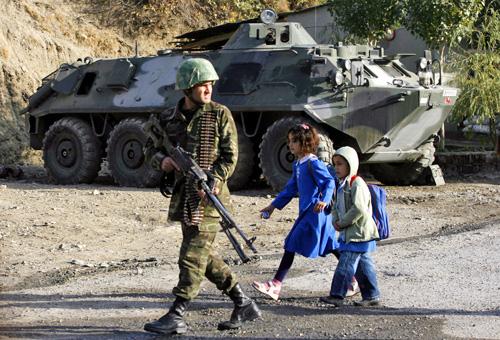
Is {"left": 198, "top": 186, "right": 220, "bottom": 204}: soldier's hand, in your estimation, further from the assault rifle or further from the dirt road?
the dirt road

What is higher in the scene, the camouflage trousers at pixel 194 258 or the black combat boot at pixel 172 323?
the camouflage trousers at pixel 194 258

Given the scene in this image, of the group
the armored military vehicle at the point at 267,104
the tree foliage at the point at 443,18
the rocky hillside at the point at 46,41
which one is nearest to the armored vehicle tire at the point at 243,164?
the armored military vehicle at the point at 267,104

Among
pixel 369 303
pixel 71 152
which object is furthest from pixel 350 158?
pixel 71 152

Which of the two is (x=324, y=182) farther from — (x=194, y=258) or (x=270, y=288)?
(x=194, y=258)

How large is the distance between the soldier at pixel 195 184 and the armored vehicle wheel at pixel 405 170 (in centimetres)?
1051

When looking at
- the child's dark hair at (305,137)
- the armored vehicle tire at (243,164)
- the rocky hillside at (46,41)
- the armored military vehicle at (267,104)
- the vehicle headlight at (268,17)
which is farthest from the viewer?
the rocky hillside at (46,41)

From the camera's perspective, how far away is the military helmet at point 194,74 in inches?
271

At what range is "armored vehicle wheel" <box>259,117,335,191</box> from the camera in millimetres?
15945

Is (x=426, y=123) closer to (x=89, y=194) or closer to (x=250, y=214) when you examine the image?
(x=250, y=214)

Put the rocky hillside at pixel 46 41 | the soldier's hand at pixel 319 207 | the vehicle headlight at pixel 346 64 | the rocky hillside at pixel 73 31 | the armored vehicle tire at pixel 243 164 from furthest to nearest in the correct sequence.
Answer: the rocky hillside at pixel 73 31 → the rocky hillside at pixel 46 41 → the armored vehicle tire at pixel 243 164 → the vehicle headlight at pixel 346 64 → the soldier's hand at pixel 319 207

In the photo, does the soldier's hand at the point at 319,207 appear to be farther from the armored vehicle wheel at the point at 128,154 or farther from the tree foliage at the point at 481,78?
the tree foliage at the point at 481,78

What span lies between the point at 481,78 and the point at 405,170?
2821 mm

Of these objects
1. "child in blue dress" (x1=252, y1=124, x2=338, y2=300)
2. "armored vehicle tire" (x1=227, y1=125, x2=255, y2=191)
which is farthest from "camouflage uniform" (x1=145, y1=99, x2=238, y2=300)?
"armored vehicle tire" (x1=227, y1=125, x2=255, y2=191)

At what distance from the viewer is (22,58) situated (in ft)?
77.6
